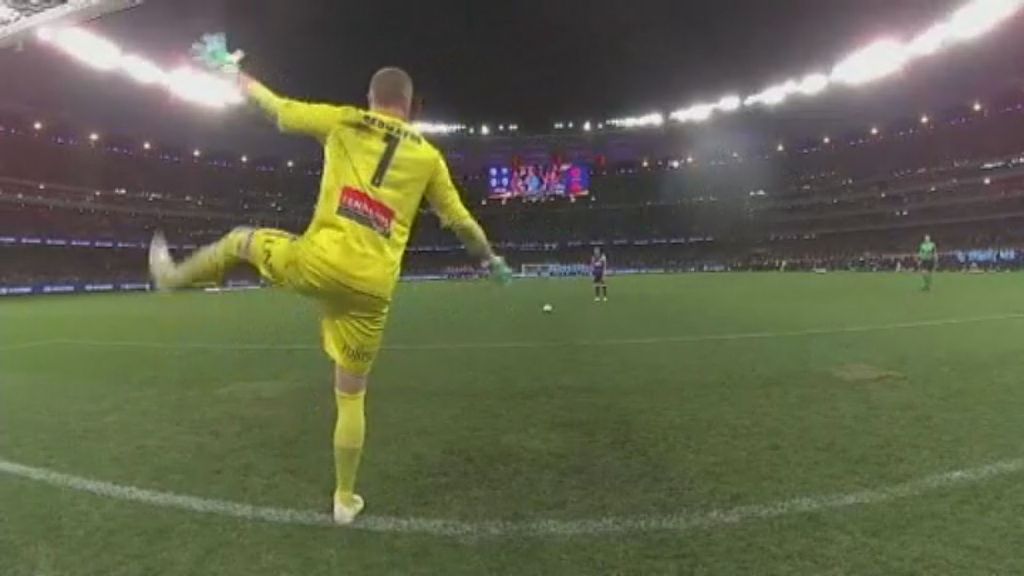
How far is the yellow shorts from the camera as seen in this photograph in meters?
3.97

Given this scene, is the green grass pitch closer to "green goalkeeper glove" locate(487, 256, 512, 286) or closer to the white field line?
the white field line

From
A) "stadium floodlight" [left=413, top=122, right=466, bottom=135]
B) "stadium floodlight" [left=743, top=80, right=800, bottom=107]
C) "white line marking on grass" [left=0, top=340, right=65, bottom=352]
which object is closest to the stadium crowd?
"stadium floodlight" [left=413, top=122, right=466, bottom=135]

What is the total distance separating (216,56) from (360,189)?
1.42 m

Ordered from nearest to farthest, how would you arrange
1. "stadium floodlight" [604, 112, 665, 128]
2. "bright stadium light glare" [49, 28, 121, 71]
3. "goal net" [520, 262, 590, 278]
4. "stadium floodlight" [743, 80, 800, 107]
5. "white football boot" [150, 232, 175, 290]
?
"white football boot" [150, 232, 175, 290]
"bright stadium light glare" [49, 28, 121, 71]
"stadium floodlight" [743, 80, 800, 107]
"goal net" [520, 262, 590, 278]
"stadium floodlight" [604, 112, 665, 128]

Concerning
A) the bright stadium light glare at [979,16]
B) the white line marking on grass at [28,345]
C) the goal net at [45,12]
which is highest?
the bright stadium light glare at [979,16]

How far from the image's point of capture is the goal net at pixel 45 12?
671 inches

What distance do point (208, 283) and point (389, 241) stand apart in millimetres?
1212

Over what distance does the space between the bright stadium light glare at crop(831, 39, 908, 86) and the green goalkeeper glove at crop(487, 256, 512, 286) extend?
57.0 meters

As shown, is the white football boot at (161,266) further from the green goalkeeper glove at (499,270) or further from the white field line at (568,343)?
the white field line at (568,343)

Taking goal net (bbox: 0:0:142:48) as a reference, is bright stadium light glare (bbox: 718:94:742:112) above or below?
above

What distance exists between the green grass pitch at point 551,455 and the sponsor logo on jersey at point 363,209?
1705 mm

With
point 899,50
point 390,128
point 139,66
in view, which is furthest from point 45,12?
point 899,50

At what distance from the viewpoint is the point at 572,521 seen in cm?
429

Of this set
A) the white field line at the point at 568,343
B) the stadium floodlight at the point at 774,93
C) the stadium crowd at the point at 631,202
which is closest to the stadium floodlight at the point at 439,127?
the stadium crowd at the point at 631,202
